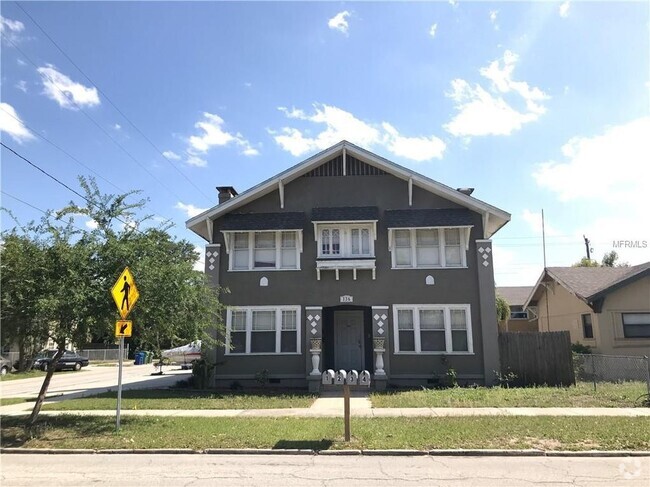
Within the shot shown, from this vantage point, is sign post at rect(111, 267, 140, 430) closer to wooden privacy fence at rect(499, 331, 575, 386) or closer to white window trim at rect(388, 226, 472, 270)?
white window trim at rect(388, 226, 472, 270)

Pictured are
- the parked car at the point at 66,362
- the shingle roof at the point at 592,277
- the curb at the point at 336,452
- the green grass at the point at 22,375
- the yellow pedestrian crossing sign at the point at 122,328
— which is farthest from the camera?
the parked car at the point at 66,362

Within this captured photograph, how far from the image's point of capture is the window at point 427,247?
1895cm

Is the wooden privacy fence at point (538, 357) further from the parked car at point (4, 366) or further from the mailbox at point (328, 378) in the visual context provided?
the parked car at point (4, 366)

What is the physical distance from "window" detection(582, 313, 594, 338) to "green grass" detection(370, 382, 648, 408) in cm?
653

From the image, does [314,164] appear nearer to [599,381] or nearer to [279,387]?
[279,387]

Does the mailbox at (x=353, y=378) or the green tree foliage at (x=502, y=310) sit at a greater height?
the green tree foliage at (x=502, y=310)

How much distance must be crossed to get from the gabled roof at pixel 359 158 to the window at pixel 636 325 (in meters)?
8.05

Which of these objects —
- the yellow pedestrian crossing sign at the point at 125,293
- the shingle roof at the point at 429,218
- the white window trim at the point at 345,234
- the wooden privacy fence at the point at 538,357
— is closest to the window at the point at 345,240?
the white window trim at the point at 345,234

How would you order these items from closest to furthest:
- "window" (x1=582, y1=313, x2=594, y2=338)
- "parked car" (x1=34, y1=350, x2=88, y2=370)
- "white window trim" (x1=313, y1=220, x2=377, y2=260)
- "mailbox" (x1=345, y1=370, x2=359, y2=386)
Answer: "mailbox" (x1=345, y1=370, x2=359, y2=386)
"white window trim" (x1=313, y1=220, x2=377, y2=260)
"window" (x1=582, y1=313, x2=594, y2=338)
"parked car" (x1=34, y1=350, x2=88, y2=370)

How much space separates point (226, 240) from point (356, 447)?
466 inches

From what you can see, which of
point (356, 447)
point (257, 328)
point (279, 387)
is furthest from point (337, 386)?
point (356, 447)

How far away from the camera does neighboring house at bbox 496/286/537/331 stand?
38438 mm

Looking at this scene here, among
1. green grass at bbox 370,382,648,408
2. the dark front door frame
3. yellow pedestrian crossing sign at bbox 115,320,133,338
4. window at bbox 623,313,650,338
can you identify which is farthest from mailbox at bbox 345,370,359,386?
window at bbox 623,313,650,338

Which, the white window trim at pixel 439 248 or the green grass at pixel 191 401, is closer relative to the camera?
the green grass at pixel 191 401
